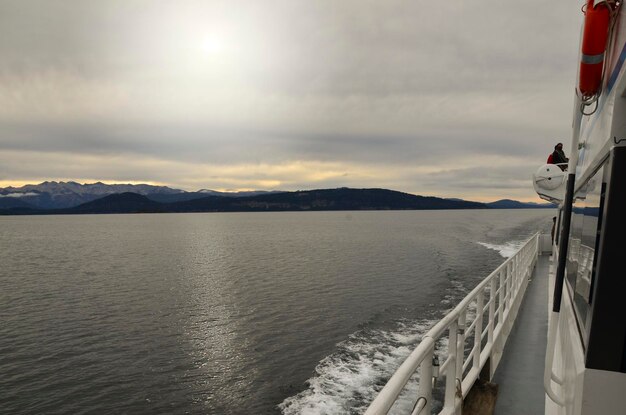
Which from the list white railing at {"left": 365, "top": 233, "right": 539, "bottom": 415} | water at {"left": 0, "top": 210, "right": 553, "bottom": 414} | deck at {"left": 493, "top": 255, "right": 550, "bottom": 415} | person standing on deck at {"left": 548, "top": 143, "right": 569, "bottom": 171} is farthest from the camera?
person standing on deck at {"left": 548, "top": 143, "right": 569, "bottom": 171}

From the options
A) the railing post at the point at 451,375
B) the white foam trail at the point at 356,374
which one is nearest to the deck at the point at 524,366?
the railing post at the point at 451,375

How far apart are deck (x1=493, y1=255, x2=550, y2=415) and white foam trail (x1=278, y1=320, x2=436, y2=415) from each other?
2927 mm

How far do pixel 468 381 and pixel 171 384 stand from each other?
9.76 m

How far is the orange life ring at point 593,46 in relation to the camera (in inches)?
103

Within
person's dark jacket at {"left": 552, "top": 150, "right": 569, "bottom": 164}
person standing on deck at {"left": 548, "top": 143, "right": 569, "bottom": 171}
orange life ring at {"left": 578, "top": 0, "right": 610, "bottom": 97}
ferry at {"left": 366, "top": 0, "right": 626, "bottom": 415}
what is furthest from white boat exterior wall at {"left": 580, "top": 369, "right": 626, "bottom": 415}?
person's dark jacket at {"left": 552, "top": 150, "right": 569, "bottom": 164}

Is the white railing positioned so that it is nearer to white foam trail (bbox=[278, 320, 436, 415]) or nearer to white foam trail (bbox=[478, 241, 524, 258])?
white foam trail (bbox=[278, 320, 436, 415])

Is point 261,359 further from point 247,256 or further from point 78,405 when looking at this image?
point 247,256

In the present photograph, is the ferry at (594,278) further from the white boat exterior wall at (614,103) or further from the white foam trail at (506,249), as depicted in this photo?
the white foam trail at (506,249)

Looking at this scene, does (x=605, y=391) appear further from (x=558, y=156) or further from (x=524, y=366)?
(x=558, y=156)

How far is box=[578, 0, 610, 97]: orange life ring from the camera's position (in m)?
2.61

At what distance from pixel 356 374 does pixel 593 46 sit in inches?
431

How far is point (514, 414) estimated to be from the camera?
513 centimetres

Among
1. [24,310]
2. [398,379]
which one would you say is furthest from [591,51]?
[24,310]

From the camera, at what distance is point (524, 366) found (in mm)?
6656
